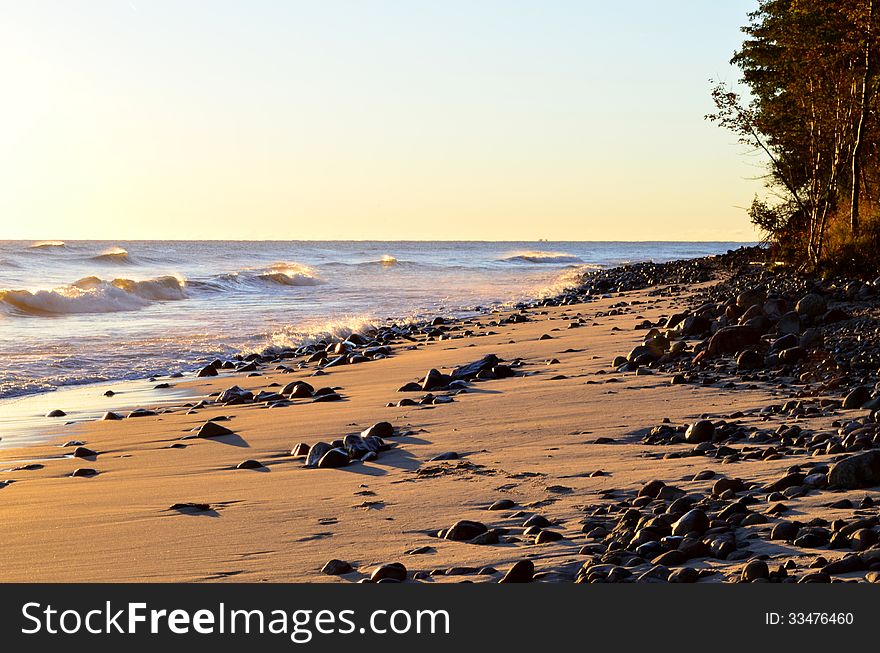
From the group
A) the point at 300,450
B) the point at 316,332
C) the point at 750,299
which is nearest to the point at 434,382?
the point at 300,450

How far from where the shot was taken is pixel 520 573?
13.4 ft

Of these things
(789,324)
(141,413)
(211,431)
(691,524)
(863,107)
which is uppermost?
(863,107)

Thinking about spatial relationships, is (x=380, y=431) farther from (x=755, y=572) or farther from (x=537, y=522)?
(x=755, y=572)

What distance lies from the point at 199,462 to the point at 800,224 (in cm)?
2294

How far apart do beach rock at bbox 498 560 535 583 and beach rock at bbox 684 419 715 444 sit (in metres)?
2.99

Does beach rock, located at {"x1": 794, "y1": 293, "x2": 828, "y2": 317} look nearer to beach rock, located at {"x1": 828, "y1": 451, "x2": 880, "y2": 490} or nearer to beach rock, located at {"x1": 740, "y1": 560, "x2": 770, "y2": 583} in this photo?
beach rock, located at {"x1": 828, "y1": 451, "x2": 880, "y2": 490}

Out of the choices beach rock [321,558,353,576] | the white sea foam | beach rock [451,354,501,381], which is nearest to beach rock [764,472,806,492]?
beach rock [321,558,353,576]

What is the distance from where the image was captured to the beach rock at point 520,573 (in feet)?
13.3

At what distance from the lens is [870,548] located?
12.8 ft

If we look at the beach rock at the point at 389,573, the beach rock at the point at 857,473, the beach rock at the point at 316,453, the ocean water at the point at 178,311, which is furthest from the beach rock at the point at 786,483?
the ocean water at the point at 178,311

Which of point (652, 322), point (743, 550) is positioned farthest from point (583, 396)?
point (652, 322)

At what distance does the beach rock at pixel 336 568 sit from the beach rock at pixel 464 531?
2.08 ft

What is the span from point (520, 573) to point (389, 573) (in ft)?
1.94
